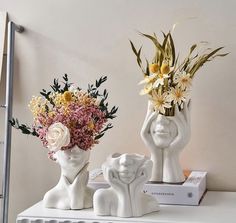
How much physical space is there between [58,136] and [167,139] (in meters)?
0.35

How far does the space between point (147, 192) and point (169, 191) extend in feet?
0.20

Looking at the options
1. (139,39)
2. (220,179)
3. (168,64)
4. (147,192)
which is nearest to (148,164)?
(147,192)

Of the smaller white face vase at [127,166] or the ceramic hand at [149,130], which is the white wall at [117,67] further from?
the smaller white face vase at [127,166]

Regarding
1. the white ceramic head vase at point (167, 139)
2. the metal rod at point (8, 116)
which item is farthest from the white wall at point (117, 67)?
the white ceramic head vase at point (167, 139)

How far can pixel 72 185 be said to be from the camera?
122 cm

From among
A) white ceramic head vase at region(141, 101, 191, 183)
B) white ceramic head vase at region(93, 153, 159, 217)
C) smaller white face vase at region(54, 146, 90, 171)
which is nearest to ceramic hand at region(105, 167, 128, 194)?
white ceramic head vase at region(93, 153, 159, 217)

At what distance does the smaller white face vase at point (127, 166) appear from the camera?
114 cm

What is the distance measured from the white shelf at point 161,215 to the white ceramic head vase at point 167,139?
0.38 ft

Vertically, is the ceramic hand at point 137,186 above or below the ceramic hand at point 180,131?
below

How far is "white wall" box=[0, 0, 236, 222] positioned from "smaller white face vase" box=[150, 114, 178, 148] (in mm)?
201

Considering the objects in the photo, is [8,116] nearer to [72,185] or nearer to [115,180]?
[72,185]

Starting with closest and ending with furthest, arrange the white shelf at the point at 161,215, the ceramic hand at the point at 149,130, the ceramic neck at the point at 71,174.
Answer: the white shelf at the point at 161,215
the ceramic neck at the point at 71,174
the ceramic hand at the point at 149,130

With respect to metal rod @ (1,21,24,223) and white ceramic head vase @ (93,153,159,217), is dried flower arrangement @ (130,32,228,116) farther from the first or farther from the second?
metal rod @ (1,21,24,223)

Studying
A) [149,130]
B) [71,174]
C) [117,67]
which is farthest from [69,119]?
[117,67]
